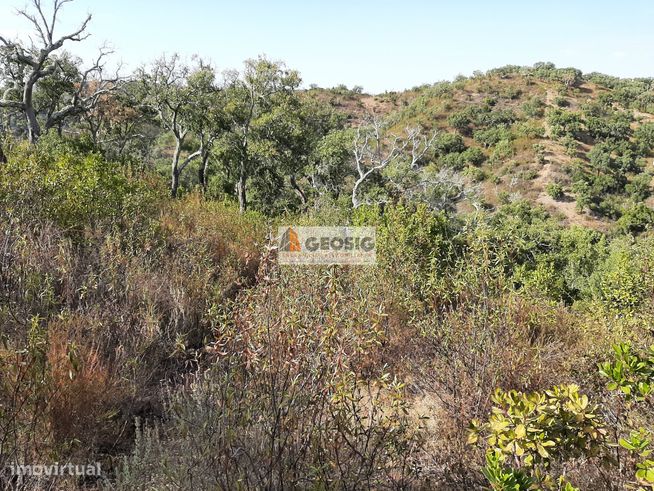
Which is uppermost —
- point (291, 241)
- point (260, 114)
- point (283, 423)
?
point (260, 114)

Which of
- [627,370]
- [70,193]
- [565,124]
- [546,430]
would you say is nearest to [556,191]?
[565,124]

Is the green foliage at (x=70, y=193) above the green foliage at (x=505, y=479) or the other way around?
above

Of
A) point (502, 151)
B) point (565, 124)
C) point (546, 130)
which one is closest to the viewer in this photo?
point (502, 151)

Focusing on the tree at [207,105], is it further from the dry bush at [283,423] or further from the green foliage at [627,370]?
the green foliage at [627,370]

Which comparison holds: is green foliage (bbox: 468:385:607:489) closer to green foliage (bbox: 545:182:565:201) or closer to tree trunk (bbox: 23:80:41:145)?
tree trunk (bbox: 23:80:41:145)

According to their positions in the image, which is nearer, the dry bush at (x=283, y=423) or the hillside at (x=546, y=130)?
the dry bush at (x=283, y=423)

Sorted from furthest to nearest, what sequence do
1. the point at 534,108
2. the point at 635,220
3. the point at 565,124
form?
the point at 534,108, the point at 565,124, the point at 635,220

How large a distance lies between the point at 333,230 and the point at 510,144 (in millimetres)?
27101

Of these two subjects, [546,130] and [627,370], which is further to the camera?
[546,130]

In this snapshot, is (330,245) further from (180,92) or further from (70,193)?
(180,92)

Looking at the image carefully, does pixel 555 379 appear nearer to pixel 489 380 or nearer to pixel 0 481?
pixel 489 380

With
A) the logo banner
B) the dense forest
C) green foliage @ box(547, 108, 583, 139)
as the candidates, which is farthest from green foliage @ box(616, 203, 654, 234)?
the logo banner

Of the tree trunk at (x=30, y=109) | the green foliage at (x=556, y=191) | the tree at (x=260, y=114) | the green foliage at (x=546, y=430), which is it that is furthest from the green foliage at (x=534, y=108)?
the green foliage at (x=546, y=430)

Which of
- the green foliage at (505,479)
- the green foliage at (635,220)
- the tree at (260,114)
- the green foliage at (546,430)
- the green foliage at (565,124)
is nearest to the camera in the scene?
the green foliage at (505,479)
